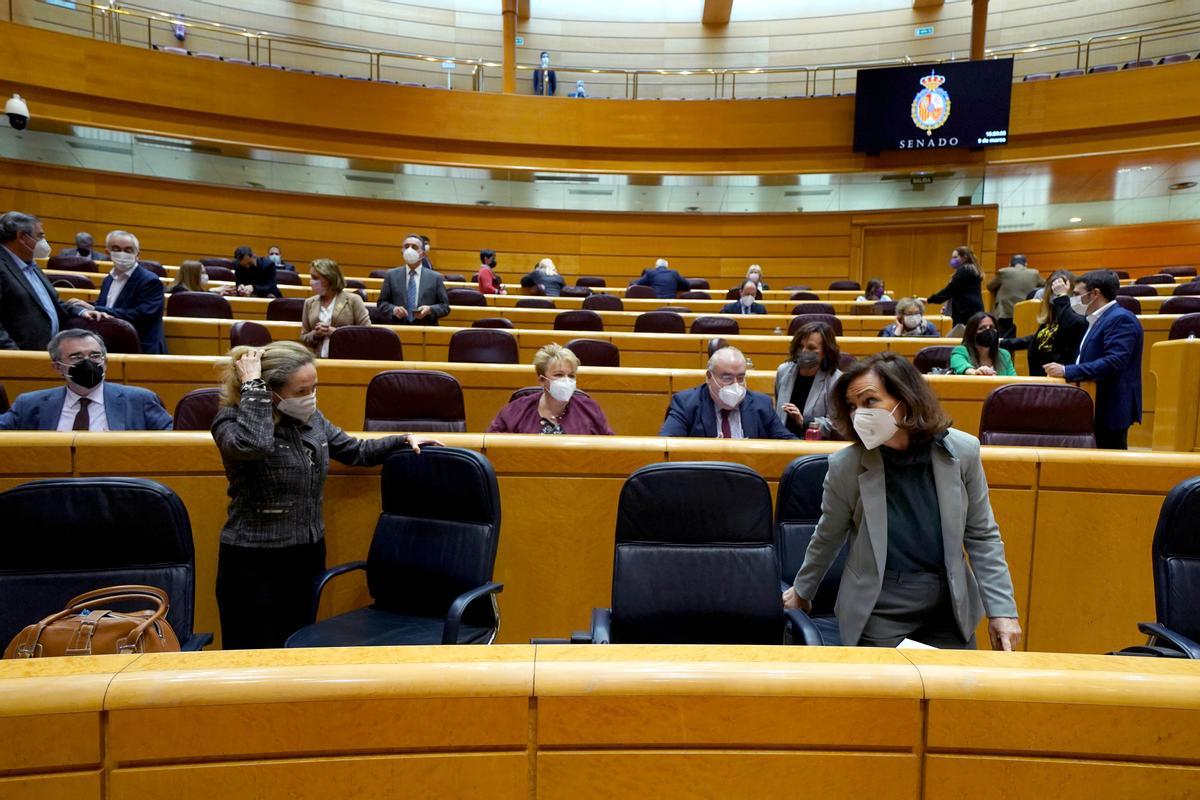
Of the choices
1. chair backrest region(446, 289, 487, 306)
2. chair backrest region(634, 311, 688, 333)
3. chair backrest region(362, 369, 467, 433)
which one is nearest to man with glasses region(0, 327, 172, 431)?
chair backrest region(362, 369, 467, 433)

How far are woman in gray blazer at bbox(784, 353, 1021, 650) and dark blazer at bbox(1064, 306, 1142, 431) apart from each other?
295 centimetres

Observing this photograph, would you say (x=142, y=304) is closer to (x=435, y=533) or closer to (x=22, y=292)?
(x=22, y=292)

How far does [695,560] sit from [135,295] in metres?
4.58

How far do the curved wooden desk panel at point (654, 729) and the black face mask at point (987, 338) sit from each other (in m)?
4.09

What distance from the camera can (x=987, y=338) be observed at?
4.77 m

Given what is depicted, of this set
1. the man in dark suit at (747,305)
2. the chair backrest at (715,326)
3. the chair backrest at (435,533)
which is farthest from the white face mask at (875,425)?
the man in dark suit at (747,305)

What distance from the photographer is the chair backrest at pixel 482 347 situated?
5.34 m

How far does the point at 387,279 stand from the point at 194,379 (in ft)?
8.16

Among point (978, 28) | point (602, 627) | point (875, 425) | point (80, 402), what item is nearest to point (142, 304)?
point (80, 402)

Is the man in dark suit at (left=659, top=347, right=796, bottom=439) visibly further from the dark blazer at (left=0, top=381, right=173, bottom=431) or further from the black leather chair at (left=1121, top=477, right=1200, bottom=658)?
the dark blazer at (left=0, top=381, right=173, bottom=431)

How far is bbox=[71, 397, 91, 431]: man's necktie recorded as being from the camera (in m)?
3.14

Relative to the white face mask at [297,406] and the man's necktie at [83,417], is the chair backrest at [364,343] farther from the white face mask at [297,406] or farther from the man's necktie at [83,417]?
the white face mask at [297,406]

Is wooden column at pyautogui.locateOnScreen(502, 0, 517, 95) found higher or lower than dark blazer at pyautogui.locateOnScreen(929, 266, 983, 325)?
higher

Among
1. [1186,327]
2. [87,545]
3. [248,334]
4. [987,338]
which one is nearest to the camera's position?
[87,545]
